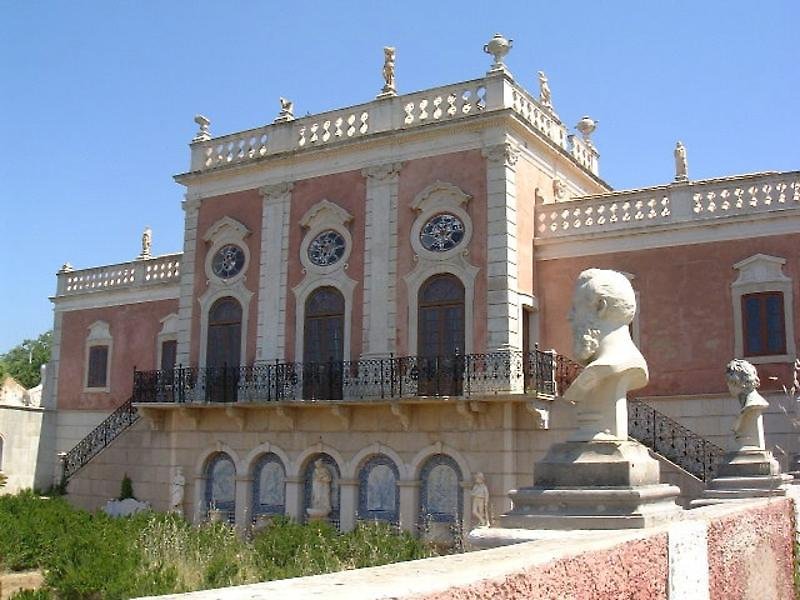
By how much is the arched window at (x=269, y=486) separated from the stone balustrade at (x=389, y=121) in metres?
7.67

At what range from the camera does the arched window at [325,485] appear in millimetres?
19844

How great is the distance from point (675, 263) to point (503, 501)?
6141mm

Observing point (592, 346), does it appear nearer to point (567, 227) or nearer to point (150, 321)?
point (567, 227)

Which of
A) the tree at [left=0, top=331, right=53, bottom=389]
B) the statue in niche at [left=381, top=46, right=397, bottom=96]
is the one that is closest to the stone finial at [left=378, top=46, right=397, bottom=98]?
the statue in niche at [left=381, top=46, right=397, bottom=96]

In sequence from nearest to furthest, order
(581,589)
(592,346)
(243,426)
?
(581,589)
(592,346)
(243,426)

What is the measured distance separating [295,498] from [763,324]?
10.7 metres

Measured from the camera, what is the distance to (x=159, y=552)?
14.7m

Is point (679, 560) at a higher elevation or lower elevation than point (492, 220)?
lower

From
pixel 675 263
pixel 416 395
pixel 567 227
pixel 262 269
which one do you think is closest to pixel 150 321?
pixel 262 269

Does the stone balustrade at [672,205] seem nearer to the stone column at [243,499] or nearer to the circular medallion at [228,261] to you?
the circular medallion at [228,261]

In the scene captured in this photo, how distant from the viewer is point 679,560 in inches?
188

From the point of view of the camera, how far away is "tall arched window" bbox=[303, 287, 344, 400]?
20.2m

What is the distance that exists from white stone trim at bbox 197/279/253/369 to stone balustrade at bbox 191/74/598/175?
10.6 ft

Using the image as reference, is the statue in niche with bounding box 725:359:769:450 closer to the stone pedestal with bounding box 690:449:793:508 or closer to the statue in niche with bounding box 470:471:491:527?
the stone pedestal with bounding box 690:449:793:508
